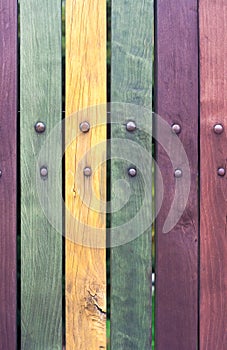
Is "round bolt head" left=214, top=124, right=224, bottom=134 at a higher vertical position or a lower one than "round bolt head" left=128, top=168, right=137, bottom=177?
higher

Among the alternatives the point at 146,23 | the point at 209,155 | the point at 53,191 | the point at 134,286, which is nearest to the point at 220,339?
the point at 134,286

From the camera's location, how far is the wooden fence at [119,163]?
181 centimetres

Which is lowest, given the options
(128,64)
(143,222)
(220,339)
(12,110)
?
(220,339)

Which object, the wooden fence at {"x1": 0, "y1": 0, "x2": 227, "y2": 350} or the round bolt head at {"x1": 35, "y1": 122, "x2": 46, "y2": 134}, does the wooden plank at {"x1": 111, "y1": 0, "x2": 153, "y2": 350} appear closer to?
the wooden fence at {"x1": 0, "y1": 0, "x2": 227, "y2": 350}

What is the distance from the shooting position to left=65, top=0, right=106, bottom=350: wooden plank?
1.80 m

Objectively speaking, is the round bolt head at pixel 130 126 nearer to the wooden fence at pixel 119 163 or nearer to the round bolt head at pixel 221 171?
the wooden fence at pixel 119 163

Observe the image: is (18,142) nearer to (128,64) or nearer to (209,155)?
(128,64)

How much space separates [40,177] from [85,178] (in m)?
0.15

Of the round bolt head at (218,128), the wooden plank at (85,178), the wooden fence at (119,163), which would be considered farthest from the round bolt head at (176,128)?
the wooden plank at (85,178)

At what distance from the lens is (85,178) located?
182cm

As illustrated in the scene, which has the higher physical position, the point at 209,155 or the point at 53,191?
the point at 209,155

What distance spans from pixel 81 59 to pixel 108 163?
0.34 meters

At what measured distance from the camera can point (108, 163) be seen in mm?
1826

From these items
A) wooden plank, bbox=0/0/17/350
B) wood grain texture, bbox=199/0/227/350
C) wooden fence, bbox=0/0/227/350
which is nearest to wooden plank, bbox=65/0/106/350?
wooden fence, bbox=0/0/227/350
